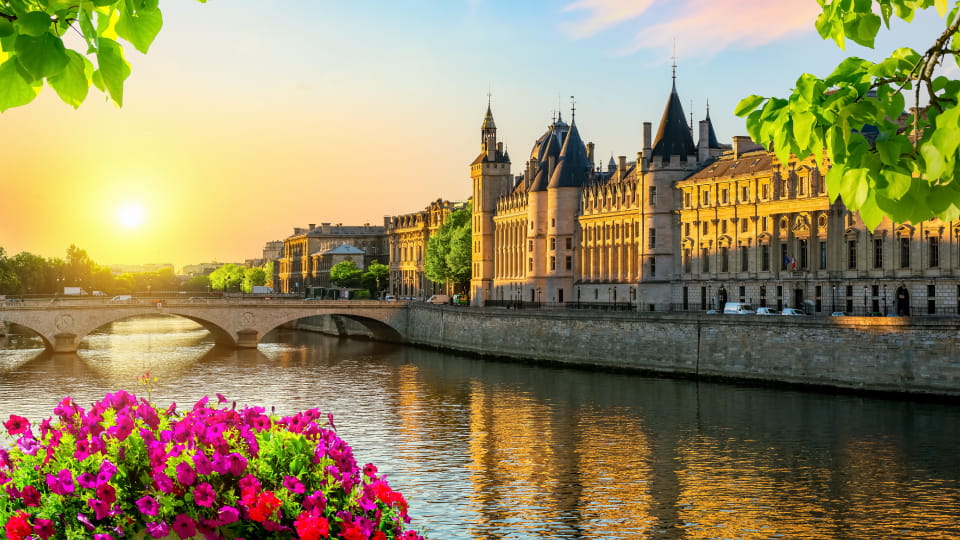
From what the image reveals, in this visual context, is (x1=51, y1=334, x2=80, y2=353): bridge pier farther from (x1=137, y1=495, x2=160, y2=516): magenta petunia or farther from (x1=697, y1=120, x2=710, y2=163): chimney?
(x1=137, y1=495, x2=160, y2=516): magenta petunia

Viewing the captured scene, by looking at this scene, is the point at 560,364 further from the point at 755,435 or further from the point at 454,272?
the point at 454,272

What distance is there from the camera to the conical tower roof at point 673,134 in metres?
82.3

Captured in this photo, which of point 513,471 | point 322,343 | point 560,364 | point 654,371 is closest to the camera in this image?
point 513,471

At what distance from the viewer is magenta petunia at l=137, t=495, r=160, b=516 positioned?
9992 millimetres

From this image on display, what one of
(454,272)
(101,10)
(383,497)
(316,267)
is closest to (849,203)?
(101,10)

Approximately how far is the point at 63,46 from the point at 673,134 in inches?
3126

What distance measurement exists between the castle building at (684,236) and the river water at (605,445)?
12.3m

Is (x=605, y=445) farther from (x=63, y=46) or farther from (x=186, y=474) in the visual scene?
(x=63, y=46)

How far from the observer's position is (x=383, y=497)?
34.6 ft

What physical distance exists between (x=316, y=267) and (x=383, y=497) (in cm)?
17895

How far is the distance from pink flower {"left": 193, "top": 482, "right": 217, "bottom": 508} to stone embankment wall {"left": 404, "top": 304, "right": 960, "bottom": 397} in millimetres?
43800

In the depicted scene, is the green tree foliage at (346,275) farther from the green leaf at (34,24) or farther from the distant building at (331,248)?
the green leaf at (34,24)

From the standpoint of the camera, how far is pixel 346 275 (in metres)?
163

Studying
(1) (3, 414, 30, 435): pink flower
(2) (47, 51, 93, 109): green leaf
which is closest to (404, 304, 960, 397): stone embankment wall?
(1) (3, 414, 30, 435): pink flower
